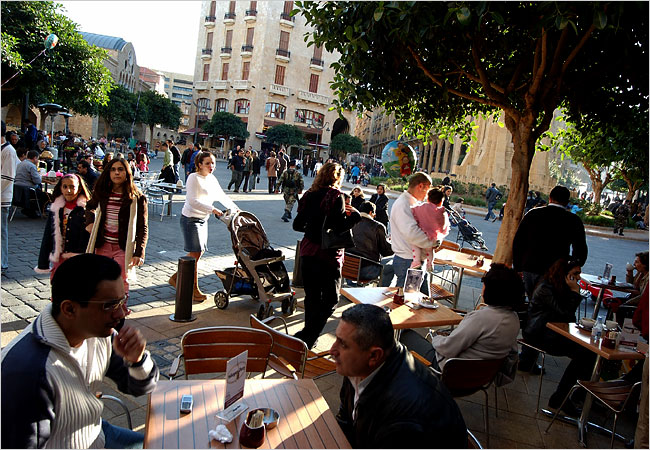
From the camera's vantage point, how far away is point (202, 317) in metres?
5.45

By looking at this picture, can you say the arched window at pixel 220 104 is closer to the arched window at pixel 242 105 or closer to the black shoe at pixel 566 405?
the arched window at pixel 242 105

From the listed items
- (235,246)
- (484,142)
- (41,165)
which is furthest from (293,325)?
(484,142)

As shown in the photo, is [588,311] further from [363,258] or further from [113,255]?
[113,255]

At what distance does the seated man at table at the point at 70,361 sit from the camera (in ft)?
5.22

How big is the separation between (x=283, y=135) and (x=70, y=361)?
4911 cm

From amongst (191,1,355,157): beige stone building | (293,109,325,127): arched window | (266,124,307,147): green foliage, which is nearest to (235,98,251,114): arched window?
(191,1,355,157): beige stone building

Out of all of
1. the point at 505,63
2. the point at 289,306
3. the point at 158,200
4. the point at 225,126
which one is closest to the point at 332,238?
the point at 289,306

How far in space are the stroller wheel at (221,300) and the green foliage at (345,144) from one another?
5024 centimetres

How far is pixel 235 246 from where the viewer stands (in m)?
5.63

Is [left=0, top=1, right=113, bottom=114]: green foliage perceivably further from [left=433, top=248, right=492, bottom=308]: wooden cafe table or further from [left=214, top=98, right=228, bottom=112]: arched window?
[left=214, top=98, right=228, bottom=112]: arched window

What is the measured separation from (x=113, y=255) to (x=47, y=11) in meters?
19.8

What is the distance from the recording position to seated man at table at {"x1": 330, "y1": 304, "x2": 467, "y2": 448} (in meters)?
1.82

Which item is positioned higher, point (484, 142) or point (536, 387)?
point (484, 142)

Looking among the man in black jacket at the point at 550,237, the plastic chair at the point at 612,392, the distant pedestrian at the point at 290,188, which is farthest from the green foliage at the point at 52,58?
the plastic chair at the point at 612,392
